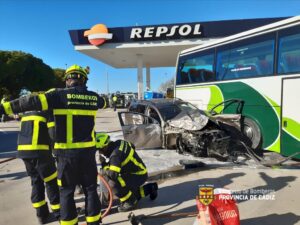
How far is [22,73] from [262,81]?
37.0m

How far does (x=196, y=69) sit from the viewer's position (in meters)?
10.2

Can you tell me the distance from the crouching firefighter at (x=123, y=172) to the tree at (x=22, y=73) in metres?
34.5

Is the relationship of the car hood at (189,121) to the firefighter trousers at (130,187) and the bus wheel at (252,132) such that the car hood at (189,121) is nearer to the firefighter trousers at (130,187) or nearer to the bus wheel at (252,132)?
the bus wheel at (252,132)

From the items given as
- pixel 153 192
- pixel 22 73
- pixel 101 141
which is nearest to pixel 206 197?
pixel 153 192

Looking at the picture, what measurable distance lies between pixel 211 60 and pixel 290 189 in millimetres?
5240

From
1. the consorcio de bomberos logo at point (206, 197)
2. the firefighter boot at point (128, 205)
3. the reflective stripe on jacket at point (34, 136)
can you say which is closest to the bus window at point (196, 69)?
the firefighter boot at point (128, 205)

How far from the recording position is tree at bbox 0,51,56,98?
119 feet

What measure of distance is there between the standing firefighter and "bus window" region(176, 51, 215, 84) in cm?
632

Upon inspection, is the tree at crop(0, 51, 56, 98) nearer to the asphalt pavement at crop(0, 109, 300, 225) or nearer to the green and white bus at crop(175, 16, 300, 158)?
the green and white bus at crop(175, 16, 300, 158)

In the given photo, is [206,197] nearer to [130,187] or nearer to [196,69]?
[130,187]

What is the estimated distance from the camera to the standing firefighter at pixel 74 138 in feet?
11.0

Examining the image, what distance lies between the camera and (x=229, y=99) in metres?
8.20

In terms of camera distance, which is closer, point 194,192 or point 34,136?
point 34,136

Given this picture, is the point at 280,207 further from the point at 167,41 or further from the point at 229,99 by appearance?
the point at 167,41
